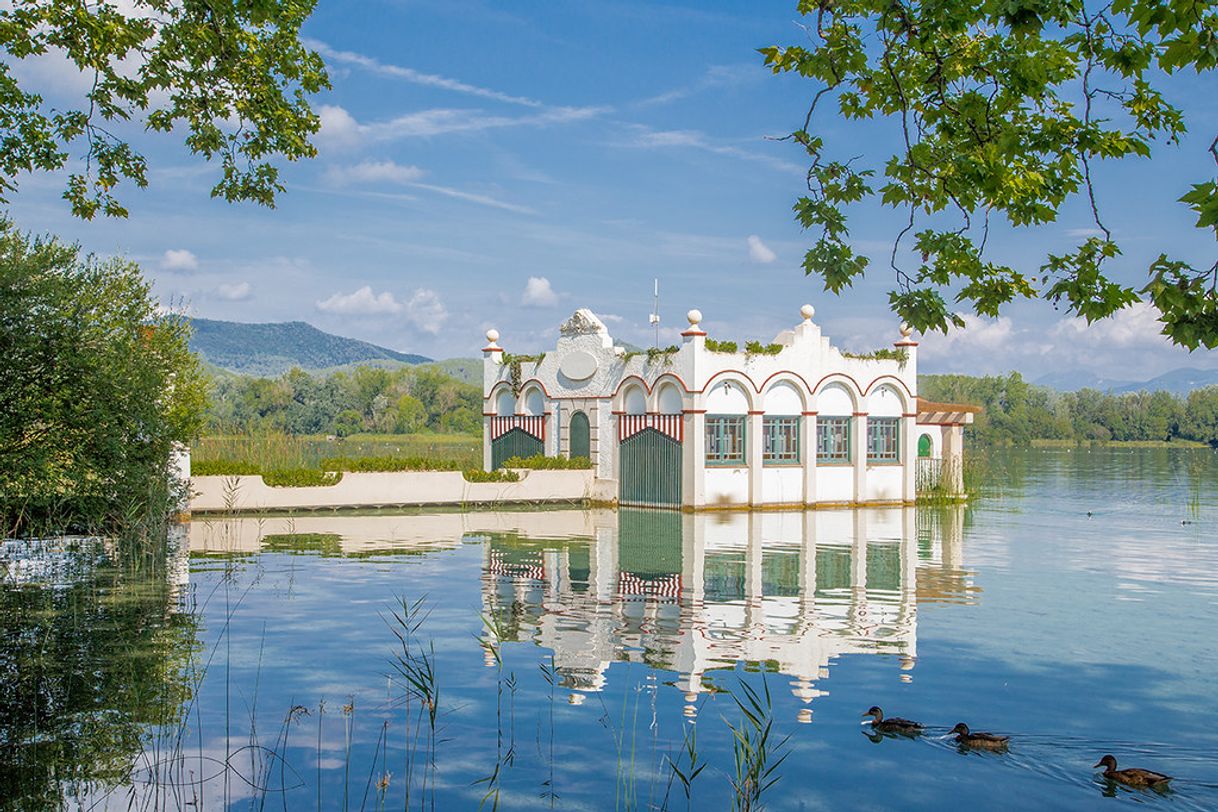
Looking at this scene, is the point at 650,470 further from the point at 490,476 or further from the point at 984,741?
the point at 984,741

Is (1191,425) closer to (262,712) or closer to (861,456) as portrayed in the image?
(861,456)

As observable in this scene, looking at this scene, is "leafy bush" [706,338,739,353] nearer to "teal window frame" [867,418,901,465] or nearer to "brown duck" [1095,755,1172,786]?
"teal window frame" [867,418,901,465]

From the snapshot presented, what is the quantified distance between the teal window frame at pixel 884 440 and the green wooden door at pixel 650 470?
690 cm

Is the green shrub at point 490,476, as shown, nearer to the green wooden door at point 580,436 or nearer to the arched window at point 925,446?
the green wooden door at point 580,436

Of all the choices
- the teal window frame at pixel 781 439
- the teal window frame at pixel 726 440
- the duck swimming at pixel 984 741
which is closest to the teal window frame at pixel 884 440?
the teal window frame at pixel 781 439

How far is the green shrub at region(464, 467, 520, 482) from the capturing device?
100 ft

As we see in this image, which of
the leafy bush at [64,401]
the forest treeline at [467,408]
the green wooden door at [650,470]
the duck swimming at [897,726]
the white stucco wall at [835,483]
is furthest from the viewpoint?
the forest treeline at [467,408]

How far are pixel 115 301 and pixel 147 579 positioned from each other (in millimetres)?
8065

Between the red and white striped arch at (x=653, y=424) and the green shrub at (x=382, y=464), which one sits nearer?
the green shrub at (x=382, y=464)

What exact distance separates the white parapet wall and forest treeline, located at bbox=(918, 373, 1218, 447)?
3907 inches

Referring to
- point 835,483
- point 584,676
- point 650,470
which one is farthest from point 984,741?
point 835,483

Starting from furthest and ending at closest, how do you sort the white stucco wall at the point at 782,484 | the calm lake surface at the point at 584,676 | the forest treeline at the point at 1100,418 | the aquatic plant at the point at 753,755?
the forest treeline at the point at 1100,418 < the white stucco wall at the point at 782,484 < the calm lake surface at the point at 584,676 < the aquatic plant at the point at 753,755

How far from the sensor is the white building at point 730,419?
2980 cm

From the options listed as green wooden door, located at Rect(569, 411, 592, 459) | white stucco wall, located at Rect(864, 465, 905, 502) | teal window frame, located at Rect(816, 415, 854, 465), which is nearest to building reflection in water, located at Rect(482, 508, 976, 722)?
teal window frame, located at Rect(816, 415, 854, 465)
